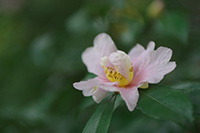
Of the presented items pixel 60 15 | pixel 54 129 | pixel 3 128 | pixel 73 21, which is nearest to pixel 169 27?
pixel 73 21

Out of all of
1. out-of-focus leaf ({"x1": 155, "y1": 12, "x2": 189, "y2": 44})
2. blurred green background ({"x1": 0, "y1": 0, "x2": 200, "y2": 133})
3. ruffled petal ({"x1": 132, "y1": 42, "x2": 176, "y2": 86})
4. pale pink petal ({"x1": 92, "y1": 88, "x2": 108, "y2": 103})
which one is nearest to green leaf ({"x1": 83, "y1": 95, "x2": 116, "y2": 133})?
pale pink petal ({"x1": 92, "y1": 88, "x2": 108, "y2": 103})

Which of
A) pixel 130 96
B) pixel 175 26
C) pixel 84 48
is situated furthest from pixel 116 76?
pixel 84 48

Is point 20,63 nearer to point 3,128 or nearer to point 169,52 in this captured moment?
point 3,128

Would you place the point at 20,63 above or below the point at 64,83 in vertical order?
above

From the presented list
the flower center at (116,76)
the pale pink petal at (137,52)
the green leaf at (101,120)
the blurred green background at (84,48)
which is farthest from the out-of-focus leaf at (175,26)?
the green leaf at (101,120)

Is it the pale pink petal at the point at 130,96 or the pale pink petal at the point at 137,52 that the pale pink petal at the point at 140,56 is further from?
the pale pink petal at the point at 130,96
